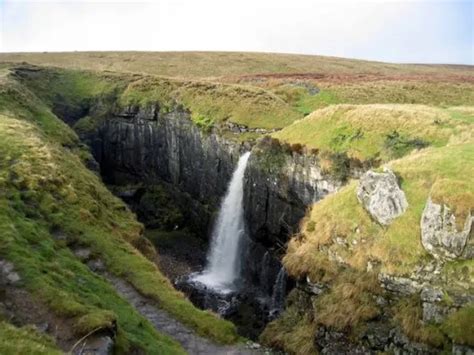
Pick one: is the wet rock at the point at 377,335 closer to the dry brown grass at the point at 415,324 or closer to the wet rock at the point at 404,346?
the wet rock at the point at 404,346

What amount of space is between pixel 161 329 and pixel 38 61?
114 meters

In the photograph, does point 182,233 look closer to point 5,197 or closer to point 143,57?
point 5,197

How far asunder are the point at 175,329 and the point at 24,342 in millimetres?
12147

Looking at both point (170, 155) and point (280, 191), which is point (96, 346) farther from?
point (170, 155)

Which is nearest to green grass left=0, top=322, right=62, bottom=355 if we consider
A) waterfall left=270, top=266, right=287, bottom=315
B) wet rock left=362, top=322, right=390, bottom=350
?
wet rock left=362, top=322, right=390, bottom=350

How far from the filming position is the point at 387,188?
2812 centimetres

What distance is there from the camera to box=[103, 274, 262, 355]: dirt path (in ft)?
85.3

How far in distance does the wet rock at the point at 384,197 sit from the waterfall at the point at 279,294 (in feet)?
30.3

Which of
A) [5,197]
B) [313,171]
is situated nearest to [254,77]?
[313,171]

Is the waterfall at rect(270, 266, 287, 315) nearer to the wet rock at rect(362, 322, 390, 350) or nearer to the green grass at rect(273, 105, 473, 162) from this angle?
the green grass at rect(273, 105, 473, 162)

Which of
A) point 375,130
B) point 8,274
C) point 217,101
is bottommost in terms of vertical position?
point 8,274

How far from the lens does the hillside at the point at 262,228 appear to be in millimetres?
23766

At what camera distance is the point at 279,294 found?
36.9 metres

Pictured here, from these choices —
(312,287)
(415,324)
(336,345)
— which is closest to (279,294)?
(312,287)
